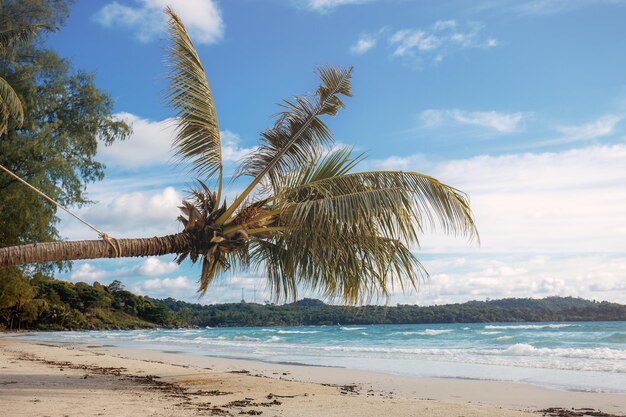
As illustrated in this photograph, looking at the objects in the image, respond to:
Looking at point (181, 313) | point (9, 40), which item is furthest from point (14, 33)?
point (181, 313)

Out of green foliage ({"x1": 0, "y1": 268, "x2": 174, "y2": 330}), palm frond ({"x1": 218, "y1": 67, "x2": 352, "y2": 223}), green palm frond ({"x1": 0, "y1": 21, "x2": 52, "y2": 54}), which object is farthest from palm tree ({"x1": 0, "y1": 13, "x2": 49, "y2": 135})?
green foliage ({"x1": 0, "y1": 268, "x2": 174, "y2": 330})

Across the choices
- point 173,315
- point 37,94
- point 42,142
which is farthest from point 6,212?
point 173,315

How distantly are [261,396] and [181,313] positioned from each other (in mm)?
84603

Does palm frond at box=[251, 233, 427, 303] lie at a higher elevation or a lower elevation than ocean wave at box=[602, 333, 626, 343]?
higher

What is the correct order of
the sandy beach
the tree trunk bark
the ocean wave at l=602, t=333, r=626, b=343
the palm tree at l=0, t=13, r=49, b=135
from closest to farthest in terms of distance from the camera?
1. the tree trunk bark
2. the sandy beach
3. the palm tree at l=0, t=13, r=49, b=135
4. the ocean wave at l=602, t=333, r=626, b=343

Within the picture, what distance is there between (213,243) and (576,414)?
5215 mm

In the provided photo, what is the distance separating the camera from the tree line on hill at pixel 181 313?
57.3 m

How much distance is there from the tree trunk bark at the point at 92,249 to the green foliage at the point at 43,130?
790 centimetres

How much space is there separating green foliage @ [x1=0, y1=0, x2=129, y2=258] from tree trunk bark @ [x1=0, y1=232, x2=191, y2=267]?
25.9 ft

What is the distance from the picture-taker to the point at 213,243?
23.4 feet

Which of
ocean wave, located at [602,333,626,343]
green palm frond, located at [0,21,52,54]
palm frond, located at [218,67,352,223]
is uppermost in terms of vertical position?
green palm frond, located at [0,21,52,54]

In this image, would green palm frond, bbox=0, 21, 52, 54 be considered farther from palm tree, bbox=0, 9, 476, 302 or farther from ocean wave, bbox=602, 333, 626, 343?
ocean wave, bbox=602, 333, 626, 343

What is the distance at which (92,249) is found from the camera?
6.41m

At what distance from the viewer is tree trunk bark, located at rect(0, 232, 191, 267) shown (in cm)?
605
